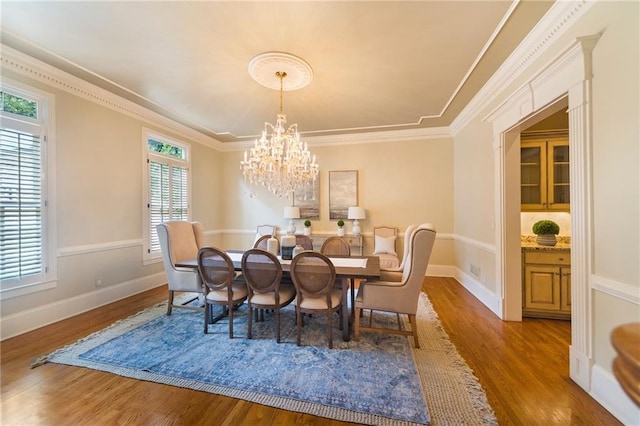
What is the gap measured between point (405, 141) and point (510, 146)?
7.76ft

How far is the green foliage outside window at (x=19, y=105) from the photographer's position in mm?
2641

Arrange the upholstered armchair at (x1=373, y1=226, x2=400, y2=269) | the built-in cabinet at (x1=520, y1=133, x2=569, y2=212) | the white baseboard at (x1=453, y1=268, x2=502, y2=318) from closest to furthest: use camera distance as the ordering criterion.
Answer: the white baseboard at (x1=453, y1=268, x2=502, y2=318)
the built-in cabinet at (x1=520, y1=133, x2=569, y2=212)
the upholstered armchair at (x1=373, y1=226, x2=400, y2=269)

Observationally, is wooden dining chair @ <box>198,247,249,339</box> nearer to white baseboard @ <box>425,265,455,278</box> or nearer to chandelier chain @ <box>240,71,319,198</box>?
chandelier chain @ <box>240,71,319,198</box>

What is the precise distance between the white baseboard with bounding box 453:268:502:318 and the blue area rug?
4.61 ft

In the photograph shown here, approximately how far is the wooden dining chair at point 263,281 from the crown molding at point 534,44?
3.10m

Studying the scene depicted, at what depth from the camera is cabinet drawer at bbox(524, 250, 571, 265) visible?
2.90m

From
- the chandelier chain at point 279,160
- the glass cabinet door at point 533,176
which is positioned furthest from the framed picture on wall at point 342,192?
the glass cabinet door at point 533,176

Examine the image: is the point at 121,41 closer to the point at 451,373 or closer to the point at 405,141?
the point at 451,373

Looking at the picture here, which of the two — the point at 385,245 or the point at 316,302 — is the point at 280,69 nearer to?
the point at 316,302

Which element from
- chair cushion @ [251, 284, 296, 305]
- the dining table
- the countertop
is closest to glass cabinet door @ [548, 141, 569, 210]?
the countertop

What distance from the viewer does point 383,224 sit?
5.31 meters

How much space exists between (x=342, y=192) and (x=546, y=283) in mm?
3577

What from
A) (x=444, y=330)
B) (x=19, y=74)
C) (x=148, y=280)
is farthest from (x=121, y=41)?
(x=444, y=330)

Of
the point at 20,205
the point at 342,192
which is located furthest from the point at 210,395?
the point at 342,192
